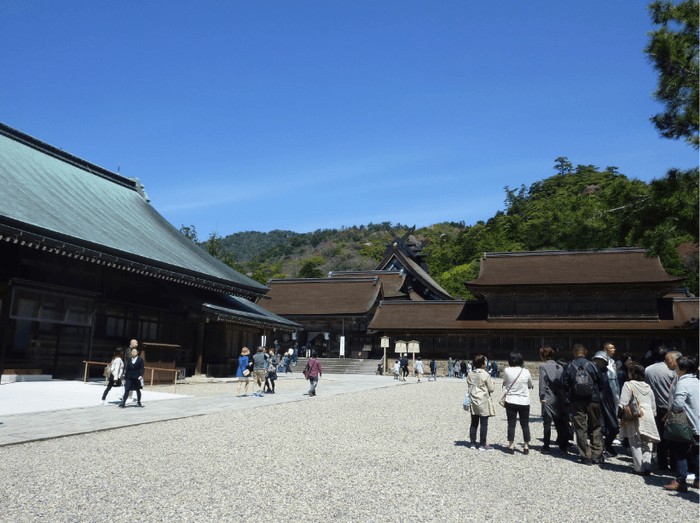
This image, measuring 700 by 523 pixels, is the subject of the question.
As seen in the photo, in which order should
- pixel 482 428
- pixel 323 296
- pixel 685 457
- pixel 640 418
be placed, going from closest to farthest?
pixel 685 457, pixel 640 418, pixel 482 428, pixel 323 296

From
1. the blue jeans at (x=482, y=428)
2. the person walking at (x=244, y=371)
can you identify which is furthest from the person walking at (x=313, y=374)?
the blue jeans at (x=482, y=428)

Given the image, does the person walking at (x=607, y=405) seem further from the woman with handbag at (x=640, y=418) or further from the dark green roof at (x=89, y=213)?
the dark green roof at (x=89, y=213)

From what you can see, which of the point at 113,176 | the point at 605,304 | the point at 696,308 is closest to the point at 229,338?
the point at 113,176

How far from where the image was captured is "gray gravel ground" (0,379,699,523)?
4.88m

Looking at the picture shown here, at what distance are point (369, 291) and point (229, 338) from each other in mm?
20465

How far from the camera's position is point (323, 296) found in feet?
148

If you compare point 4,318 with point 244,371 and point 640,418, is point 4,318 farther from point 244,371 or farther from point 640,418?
point 640,418

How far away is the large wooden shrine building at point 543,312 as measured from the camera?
32094 millimetres

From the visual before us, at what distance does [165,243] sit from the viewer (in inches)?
932

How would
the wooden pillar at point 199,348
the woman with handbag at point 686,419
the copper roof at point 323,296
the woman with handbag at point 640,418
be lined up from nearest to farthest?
the woman with handbag at point 686,419 → the woman with handbag at point 640,418 → the wooden pillar at point 199,348 → the copper roof at point 323,296

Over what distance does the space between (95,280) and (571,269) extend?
2922cm

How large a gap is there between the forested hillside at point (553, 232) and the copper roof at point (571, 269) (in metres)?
2.58

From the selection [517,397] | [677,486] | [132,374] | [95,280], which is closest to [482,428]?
[517,397]

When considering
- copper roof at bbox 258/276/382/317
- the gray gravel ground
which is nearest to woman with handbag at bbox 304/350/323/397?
the gray gravel ground
